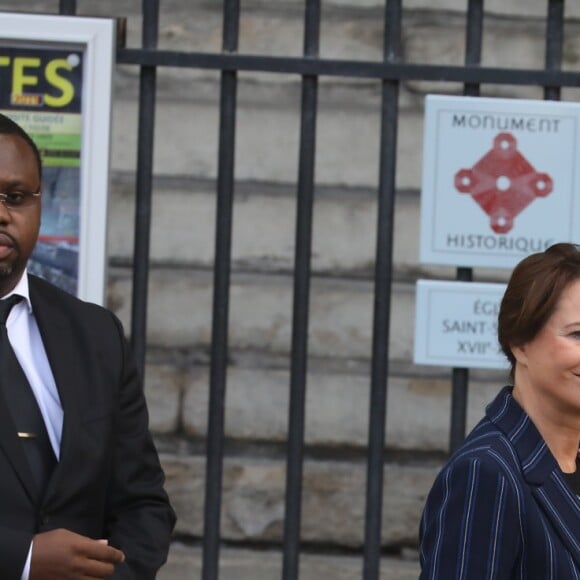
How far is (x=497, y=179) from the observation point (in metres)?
3.76

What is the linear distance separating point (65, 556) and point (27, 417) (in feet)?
0.85

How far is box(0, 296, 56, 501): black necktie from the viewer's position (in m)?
2.74

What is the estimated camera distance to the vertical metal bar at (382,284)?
381 centimetres

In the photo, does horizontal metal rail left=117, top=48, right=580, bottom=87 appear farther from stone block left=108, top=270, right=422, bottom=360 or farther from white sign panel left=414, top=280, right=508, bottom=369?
stone block left=108, top=270, right=422, bottom=360

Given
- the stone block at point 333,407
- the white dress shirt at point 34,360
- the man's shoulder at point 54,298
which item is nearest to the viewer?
the white dress shirt at point 34,360

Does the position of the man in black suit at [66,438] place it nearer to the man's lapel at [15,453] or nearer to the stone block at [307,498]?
the man's lapel at [15,453]

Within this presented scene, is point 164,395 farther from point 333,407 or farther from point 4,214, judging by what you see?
point 4,214

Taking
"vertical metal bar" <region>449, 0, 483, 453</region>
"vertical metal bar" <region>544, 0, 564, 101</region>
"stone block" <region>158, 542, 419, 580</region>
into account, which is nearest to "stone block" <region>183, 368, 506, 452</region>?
"stone block" <region>158, 542, 419, 580</region>

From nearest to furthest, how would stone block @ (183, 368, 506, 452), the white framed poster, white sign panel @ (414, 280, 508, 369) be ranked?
the white framed poster < white sign panel @ (414, 280, 508, 369) < stone block @ (183, 368, 506, 452)

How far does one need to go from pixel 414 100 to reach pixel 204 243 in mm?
862

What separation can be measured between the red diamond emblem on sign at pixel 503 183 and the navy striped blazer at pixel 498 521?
139 cm

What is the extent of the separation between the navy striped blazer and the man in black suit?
0.62 m

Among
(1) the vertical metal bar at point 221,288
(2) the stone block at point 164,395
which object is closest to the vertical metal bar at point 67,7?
(1) the vertical metal bar at point 221,288

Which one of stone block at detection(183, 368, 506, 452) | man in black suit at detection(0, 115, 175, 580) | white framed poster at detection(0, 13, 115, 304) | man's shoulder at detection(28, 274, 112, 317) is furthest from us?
stone block at detection(183, 368, 506, 452)
